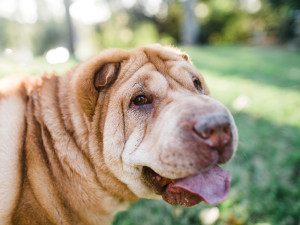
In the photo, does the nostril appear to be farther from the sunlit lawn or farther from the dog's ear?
the sunlit lawn

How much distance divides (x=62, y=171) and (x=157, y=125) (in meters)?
0.89

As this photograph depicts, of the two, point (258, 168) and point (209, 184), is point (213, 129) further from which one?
point (258, 168)

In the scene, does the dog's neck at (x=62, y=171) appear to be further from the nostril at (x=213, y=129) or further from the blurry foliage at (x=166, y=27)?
the blurry foliage at (x=166, y=27)

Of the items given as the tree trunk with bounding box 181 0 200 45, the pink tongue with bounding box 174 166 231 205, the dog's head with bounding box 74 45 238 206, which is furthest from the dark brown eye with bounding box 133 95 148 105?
the tree trunk with bounding box 181 0 200 45

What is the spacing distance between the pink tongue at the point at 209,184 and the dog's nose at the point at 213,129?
0.32 meters

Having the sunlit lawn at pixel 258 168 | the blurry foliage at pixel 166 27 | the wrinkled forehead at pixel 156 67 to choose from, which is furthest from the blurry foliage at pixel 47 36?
the wrinkled forehead at pixel 156 67

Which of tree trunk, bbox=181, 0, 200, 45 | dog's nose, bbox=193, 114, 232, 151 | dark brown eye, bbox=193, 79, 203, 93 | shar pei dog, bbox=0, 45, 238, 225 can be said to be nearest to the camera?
dog's nose, bbox=193, 114, 232, 151

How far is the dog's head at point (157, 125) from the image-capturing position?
71.5 inches

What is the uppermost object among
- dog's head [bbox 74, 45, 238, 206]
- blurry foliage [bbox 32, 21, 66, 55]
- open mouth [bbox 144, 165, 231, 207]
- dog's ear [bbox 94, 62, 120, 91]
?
dog's ear [bbox 94, 62, 120, 91]

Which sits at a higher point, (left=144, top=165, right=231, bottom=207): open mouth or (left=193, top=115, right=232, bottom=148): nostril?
(left=193, top=115, right=232, bottom=148): nostril

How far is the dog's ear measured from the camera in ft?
7.28

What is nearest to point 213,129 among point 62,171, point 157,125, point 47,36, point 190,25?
point 157,125

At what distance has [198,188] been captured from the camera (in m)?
1.96

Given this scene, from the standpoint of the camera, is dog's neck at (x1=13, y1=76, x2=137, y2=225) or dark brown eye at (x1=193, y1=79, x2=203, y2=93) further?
dark brown eye at (x1=193, y1=79, x2=203, y2=93)
